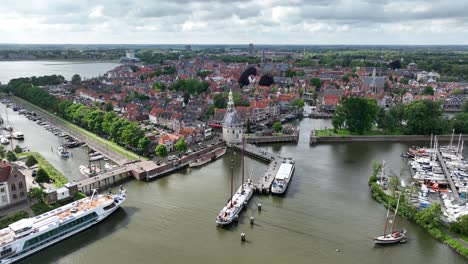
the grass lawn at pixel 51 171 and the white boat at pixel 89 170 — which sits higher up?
the grass lawn at pixel 51 171

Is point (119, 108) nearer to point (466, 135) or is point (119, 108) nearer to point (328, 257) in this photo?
point (328, 257)

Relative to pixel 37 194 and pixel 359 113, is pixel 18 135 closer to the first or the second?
pixel 37 194

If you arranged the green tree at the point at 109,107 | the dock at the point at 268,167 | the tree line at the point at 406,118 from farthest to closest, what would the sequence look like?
1. the green tree at the point at 109,107
2. the tree line at the point at 406,118
3. the dock at the point at 268,167

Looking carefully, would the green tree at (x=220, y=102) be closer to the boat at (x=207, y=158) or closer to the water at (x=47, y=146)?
the boat at (x=207, y=158)

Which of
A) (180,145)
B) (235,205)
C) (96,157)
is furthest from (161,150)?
(235,205)

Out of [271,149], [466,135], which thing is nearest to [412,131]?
[466,135]

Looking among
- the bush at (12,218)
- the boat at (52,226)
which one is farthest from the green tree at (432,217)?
the bush at (12,218)
